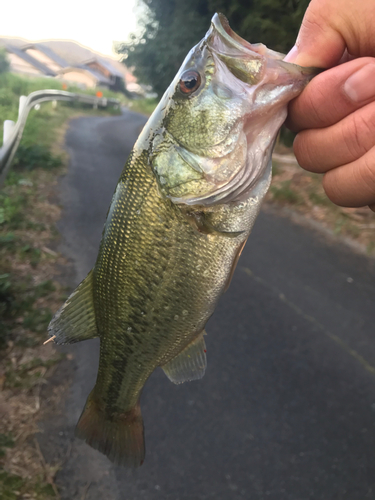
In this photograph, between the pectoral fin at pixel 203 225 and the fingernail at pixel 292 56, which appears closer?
the fingernail at pixel 292 56

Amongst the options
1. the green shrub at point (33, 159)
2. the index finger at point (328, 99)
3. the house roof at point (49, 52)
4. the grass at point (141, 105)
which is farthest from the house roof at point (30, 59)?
the grass at point (141, 105)

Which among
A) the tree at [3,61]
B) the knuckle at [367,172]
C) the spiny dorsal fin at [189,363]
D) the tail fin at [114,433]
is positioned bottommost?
the tail fin at [114,433]

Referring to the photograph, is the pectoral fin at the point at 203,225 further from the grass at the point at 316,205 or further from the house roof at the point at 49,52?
the house roof at the point at 49,52

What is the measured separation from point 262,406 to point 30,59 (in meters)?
8.60

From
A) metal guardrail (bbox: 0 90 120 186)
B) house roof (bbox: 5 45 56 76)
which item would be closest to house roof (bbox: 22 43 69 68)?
house roof (bbox: 5 45 56 76)

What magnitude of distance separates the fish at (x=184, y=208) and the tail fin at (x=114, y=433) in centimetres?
4

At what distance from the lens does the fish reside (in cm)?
115

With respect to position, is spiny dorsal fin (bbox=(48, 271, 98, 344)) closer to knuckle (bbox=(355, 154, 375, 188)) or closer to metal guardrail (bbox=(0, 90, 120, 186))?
knuckle (bbox=(355, 154, 375, 188))

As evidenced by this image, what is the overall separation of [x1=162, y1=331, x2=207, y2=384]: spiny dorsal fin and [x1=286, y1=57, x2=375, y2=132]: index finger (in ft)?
3.54

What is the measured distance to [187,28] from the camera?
876 centimetres

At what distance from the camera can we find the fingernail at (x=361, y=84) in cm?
96

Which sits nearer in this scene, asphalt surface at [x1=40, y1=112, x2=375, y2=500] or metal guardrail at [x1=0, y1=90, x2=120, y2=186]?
asphalt surface at [x1=40, y1=112, x2=375, y2=500]

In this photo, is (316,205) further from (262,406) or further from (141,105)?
(141,105)

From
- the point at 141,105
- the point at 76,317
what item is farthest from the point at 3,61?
the point at 141,105
